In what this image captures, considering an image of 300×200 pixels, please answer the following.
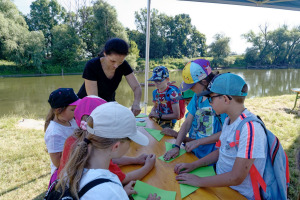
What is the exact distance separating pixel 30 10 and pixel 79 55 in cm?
1358

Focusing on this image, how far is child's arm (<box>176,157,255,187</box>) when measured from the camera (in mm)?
915

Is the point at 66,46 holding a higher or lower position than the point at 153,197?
higher

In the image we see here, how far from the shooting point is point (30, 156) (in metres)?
3.06

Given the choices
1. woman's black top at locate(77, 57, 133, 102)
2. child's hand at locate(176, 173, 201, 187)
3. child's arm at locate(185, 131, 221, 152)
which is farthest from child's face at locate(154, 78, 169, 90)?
child's hand at locate(176, 173, 201, 187)

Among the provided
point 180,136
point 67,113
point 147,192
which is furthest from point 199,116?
point 67,113

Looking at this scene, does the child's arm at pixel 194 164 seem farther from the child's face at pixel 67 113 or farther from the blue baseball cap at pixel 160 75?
the blue baseball cap at pixel 160 75

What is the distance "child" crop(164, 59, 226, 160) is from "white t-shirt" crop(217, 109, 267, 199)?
0.31 meters

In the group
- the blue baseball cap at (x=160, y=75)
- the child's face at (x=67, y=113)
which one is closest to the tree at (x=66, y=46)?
the blue baseball cap at (x=160, y=75)

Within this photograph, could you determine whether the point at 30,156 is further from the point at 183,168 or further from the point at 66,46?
the point at 66,46

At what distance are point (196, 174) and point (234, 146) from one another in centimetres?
30

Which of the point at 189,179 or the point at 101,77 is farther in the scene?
the point at 101,77

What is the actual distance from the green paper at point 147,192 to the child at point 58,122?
65 centimetres

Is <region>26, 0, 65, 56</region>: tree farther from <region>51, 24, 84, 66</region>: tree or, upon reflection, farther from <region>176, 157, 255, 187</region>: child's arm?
<region>176, 157, 255, 187</region>: child's arm

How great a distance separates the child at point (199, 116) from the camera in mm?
1424
